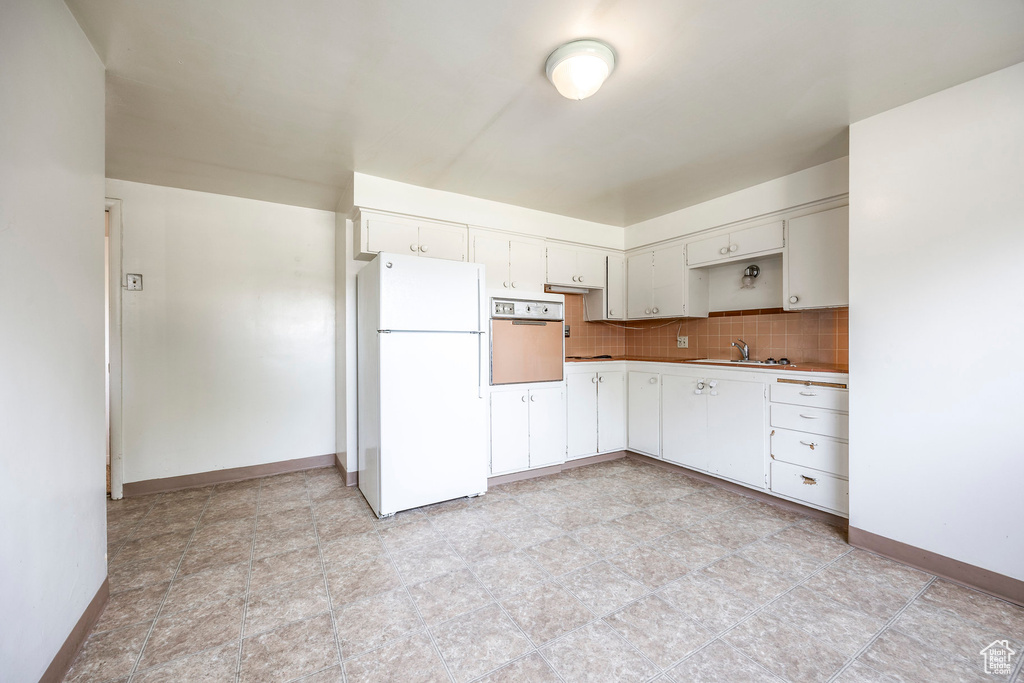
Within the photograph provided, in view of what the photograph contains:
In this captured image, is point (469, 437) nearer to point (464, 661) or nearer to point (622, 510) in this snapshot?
point (622, 510)

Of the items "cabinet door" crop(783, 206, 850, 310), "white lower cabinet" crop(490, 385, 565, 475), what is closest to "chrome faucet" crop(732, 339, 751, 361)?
"cabinet door" crop(783, 206, 850, 310)

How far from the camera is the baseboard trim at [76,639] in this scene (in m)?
1.34

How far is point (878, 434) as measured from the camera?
7.12 ft

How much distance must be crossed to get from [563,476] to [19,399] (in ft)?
10.5

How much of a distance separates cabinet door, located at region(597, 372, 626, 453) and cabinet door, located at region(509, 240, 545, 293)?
43.4 inches

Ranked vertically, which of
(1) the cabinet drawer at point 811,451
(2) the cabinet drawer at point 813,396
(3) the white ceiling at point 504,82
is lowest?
(1) the cabinet drawer at point 811,451

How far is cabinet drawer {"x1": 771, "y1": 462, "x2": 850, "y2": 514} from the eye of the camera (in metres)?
2.47

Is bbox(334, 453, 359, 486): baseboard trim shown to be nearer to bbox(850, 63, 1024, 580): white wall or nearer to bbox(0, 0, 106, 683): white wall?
bbox(0, 0, 106, 683): white wall

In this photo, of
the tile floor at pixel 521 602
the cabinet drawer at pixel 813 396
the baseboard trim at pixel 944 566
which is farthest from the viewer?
the cabinet drawer at pixel 813 396

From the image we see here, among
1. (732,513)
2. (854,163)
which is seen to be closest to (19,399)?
(732,513)

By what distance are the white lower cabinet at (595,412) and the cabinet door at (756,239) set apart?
1.52 meters

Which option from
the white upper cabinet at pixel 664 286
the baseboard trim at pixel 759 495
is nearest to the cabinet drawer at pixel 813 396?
the baseboard trim at pixel 759 495

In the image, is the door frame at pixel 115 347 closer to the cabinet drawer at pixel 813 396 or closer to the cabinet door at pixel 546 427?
the cabinet door at pixel 546 427

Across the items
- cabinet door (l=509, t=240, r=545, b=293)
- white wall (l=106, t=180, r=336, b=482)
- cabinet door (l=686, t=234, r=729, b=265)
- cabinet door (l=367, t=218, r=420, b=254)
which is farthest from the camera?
cabinet door (l=509, t=240, r=545, b=293)
